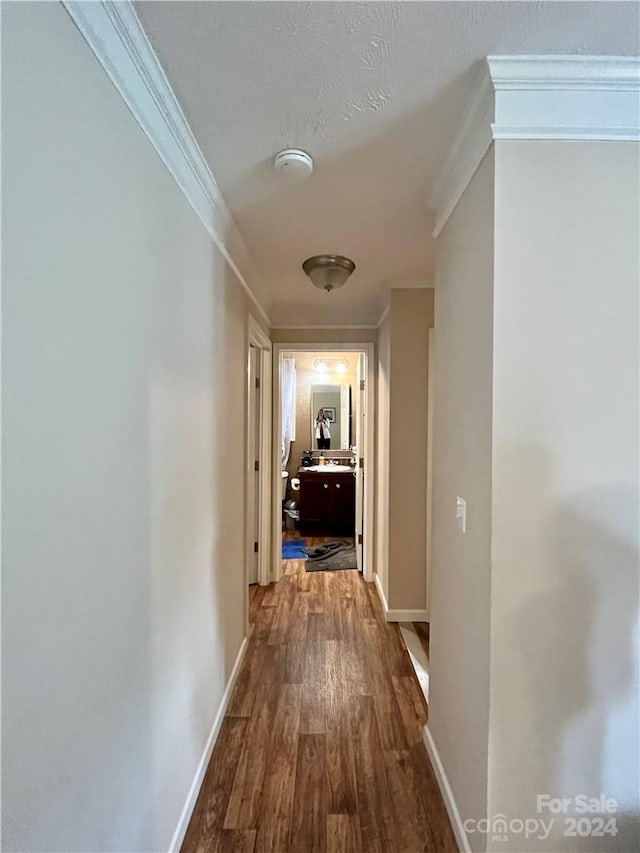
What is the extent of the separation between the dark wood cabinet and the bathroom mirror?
83 cm

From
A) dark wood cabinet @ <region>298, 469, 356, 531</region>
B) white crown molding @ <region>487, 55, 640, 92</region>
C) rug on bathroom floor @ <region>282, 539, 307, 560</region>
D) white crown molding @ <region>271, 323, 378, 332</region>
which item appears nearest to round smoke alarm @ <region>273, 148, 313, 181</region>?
white crown molding @ <region>487, 55, 640, 92</region>

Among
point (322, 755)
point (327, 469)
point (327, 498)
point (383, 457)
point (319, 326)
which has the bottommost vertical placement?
point (322, 755)

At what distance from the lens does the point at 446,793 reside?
150 cm

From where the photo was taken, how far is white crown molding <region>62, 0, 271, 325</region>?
852 mm

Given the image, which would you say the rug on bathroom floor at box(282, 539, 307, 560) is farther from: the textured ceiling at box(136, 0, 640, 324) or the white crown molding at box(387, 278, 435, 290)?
the textured ceiling at box(136, 0, 640, 324)

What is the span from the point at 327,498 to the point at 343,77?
170 inches

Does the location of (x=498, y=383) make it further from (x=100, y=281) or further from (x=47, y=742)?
(x=47, y=742)

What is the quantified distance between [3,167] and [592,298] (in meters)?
1.32

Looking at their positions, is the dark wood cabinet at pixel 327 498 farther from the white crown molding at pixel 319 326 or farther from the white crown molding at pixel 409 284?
the white crown molding at pixel 409 284

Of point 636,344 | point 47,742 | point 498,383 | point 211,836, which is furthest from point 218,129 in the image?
point 211,836

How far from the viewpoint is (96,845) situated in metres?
0.88

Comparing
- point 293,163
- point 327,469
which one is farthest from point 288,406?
point 293,163

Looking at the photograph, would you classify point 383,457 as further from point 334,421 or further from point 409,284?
point 334,421

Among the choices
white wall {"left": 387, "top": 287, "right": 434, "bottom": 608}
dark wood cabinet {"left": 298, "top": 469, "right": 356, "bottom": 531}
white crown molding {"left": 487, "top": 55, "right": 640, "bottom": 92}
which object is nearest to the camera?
white crown molding {"left": 487, "top": 55, "right": 640, "bottom": 92}
